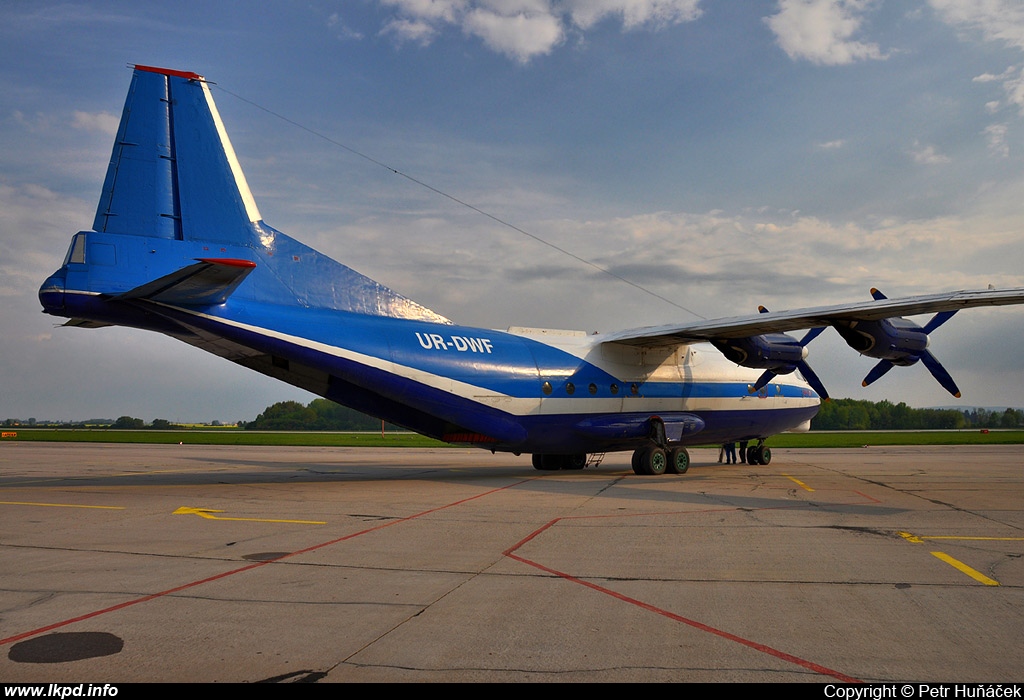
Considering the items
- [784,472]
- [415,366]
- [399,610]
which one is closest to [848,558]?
[399,610]

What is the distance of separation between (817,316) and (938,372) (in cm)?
506

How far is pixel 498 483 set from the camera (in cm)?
1777

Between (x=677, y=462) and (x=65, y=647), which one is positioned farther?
(x=677, y=462)

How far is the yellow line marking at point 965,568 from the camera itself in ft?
22.9

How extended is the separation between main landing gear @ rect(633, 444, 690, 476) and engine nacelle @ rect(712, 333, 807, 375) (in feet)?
10.8

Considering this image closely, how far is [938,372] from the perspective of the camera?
1928cm

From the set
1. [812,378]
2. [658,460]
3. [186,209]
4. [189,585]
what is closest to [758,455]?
[812,378]

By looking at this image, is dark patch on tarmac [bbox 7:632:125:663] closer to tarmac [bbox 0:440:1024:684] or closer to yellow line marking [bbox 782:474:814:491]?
tarmac [bbox 0:440:1024:684]

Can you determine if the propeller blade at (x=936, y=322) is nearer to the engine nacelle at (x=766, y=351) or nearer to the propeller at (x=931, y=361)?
the propeller at (x=931, y=361)

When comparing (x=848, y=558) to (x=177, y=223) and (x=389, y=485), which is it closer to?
(x=389, y=485)

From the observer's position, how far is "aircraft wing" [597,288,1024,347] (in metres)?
16.0

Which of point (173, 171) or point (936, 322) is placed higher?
point (173, 171)

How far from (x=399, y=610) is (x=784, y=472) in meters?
18.4

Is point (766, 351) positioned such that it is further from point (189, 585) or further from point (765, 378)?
point (189, 585)
